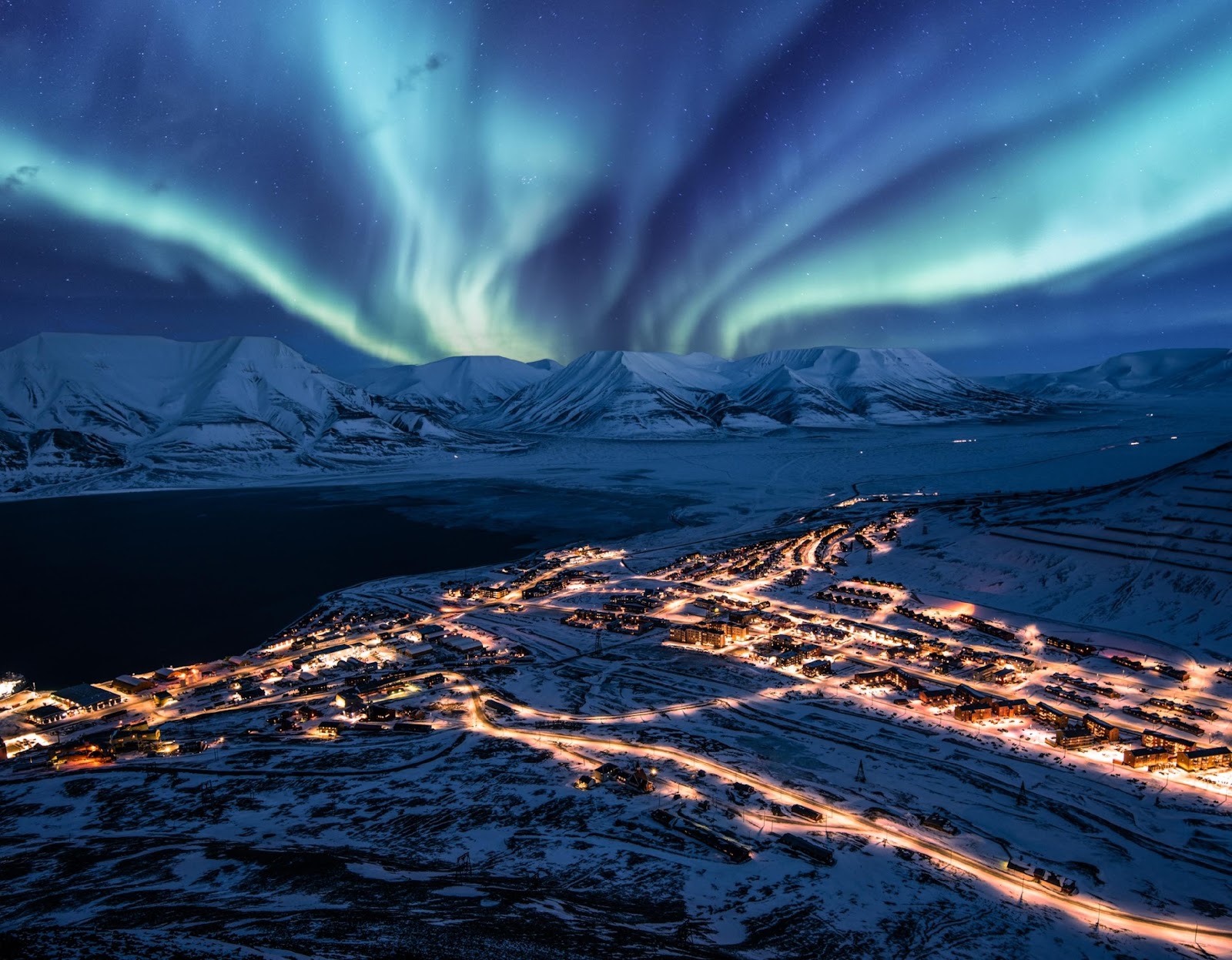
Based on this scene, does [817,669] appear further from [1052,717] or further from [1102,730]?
[1102,730]

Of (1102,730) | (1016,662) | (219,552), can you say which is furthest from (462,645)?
(219,552)

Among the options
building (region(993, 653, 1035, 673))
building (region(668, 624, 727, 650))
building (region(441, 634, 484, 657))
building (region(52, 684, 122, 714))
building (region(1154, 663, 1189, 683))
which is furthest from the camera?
building (region(668, 624, 727, 650))

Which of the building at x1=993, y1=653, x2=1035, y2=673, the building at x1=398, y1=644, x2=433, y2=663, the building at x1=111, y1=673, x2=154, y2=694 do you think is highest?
the building at x1=993, y1=653, x2=1035, y2=673

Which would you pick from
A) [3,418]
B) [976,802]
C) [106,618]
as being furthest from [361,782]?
[3,418]

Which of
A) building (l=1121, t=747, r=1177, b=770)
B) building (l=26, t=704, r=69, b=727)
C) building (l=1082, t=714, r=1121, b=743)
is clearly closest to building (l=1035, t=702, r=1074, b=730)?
building (l=1082, t=714, r=1121, b=743)

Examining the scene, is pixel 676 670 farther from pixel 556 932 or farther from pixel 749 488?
pixel 749 488

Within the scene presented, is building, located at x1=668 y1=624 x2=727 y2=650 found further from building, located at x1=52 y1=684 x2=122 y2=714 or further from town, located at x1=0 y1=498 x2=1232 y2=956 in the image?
building, located at x1=52 y1=684 x2=122 y2=714

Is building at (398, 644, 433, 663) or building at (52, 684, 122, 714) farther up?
building at (398, 644, 433, 663)

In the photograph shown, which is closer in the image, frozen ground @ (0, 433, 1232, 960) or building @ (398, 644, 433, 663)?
frozen ground @ (0, 433, 1232, 960)
